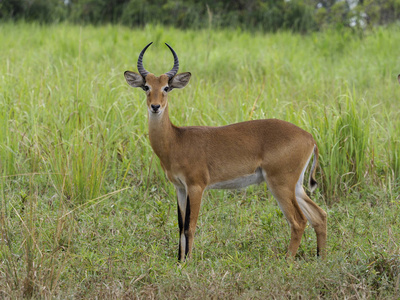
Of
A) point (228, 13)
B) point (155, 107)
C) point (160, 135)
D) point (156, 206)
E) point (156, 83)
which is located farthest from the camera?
point (228, 13)

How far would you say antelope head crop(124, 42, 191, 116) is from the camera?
3.98m

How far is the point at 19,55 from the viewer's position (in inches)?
383

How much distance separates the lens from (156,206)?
522 cm

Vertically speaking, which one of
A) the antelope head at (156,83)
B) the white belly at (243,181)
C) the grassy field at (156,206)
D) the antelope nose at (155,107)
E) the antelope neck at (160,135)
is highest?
the antelope head at (156,83)

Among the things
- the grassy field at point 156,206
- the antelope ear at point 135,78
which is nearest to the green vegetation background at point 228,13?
the grassy field at point 156,206

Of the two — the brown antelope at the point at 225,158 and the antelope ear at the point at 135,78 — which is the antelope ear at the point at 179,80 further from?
the antelope ear at the point at 135,78

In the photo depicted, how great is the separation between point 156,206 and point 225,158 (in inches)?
47.1

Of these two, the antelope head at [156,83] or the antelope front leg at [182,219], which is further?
the antelope front leg at [182,219]

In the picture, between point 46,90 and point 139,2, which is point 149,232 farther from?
point 139,2

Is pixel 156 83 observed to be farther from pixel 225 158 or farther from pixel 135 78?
pixel 225 158

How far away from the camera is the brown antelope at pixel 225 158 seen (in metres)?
4.14

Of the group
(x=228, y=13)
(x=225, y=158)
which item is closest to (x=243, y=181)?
(x=225, y=158)

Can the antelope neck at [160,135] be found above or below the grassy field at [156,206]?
above

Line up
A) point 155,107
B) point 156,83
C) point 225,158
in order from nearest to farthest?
point 155,107, point 156,83, point 225,158
